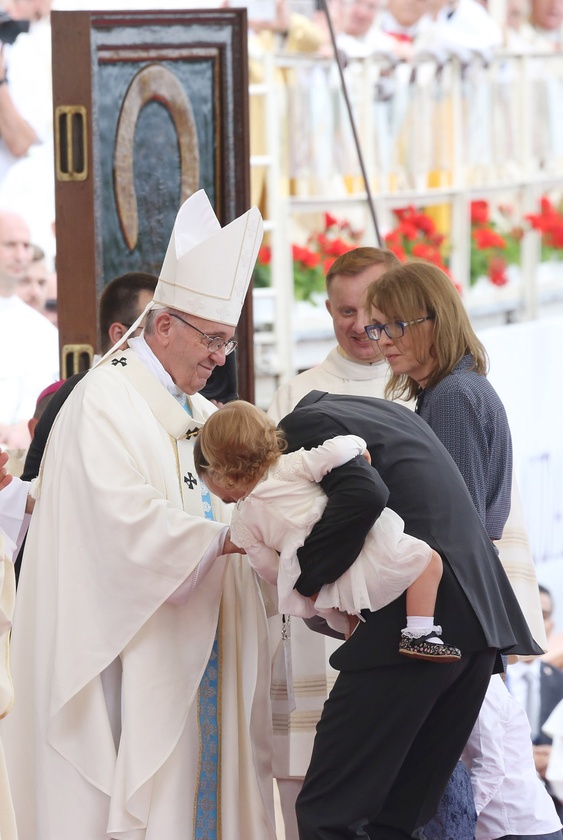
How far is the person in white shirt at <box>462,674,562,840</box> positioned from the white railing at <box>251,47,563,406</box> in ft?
10.3

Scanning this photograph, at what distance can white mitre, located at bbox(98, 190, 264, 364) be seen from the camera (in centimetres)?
286

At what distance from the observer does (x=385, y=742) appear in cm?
243

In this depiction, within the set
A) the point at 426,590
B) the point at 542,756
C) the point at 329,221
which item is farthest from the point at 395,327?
the point at 542,756

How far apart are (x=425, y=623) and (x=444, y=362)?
65cm

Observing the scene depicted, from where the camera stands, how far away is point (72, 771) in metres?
2.77

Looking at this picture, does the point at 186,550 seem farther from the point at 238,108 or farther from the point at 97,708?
the point at 238,108

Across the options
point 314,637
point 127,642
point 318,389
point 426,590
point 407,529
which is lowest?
point 314,637

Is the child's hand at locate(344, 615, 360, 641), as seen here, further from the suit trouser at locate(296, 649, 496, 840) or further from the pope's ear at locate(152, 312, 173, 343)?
the pope's ear at locate(152, 312, 173, 343)

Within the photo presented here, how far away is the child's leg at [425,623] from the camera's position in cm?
237

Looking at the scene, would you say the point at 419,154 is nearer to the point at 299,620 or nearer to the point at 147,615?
the point at 299,620

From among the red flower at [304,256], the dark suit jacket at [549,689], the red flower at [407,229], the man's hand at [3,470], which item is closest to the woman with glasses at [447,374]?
the man's hand at [3,470]

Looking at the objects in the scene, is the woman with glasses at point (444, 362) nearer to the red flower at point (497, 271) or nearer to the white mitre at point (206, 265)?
the white mitre at point (206, 265)

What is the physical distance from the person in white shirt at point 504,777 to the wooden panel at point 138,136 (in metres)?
1.90

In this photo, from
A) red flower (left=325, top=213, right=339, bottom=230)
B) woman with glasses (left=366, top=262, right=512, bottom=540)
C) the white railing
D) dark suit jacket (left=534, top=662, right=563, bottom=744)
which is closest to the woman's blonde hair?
woman with glasses (left=366, top=262, right=512, bottom=540)
